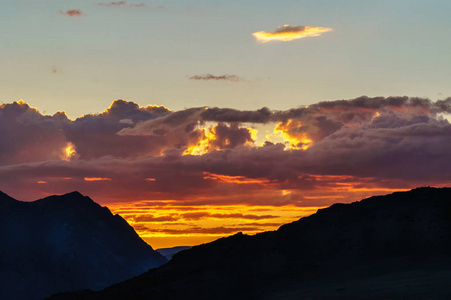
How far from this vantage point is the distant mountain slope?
128875 mm

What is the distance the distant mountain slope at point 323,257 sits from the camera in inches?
5074

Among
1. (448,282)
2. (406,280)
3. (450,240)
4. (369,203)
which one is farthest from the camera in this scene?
(369,203)

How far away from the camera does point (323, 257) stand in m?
149

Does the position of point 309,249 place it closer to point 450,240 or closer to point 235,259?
point 235,259

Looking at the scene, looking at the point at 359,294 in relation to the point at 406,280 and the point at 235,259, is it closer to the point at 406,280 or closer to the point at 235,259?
the point at 406,280

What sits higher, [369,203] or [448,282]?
[369,203]

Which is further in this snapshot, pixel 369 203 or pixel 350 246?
pixel 369 203

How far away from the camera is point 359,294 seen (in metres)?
109

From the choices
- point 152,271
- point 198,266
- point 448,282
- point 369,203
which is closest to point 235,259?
point 198,266

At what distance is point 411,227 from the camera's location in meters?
148

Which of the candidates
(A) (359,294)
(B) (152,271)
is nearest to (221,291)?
(B) (152,271)

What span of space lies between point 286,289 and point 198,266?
26.7 meters

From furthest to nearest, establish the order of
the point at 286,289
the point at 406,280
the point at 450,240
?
the point at 450,240 < the point at 286,289 < the point at 406,280

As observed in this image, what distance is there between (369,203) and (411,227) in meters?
18.6
